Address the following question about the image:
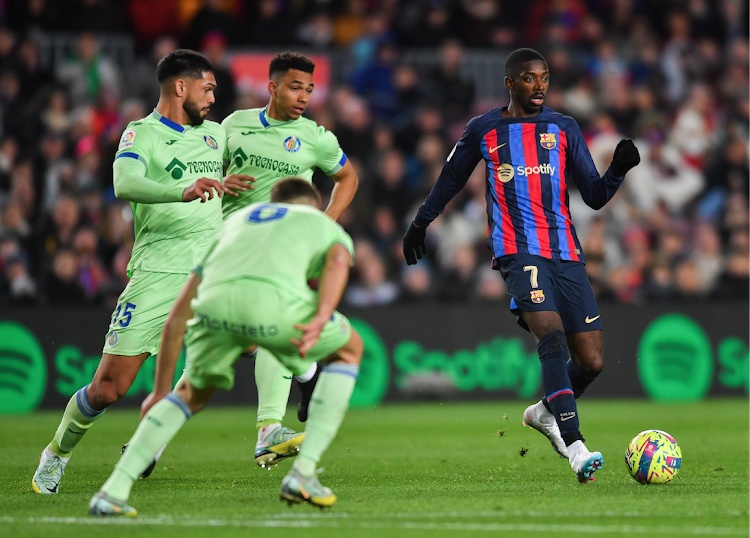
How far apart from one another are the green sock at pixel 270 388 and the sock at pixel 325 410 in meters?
2.00

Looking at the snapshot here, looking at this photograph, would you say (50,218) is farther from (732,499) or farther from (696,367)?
(732,499)

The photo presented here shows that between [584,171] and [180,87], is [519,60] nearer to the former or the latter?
[584,171]

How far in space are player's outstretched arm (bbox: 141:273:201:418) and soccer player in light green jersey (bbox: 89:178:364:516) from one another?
97 millimetres

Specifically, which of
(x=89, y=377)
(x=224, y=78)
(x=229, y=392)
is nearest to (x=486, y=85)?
(x=224, y=78)

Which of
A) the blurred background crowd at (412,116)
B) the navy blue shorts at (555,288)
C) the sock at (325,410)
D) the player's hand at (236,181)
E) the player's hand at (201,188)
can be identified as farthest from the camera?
the blurred background crowd at (412,116)

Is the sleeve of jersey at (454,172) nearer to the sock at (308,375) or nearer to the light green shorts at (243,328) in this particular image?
the sock at (308,375)

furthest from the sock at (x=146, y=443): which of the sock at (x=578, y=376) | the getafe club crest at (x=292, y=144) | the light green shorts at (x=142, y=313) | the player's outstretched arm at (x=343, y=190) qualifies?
the sock at (x=578, y=376)

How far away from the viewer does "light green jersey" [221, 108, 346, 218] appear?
7.45 meters

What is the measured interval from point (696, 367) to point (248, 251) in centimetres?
1059

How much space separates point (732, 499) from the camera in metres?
5.62

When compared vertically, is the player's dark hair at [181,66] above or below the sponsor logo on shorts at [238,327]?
above

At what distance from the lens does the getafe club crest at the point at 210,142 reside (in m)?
7.14

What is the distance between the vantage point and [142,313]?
265 inches

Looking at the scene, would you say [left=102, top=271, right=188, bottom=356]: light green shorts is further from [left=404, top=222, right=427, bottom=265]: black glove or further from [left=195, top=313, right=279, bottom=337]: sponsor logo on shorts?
[left=195, top=313, right=279, bottom=337]: sponsor logo on shorts
